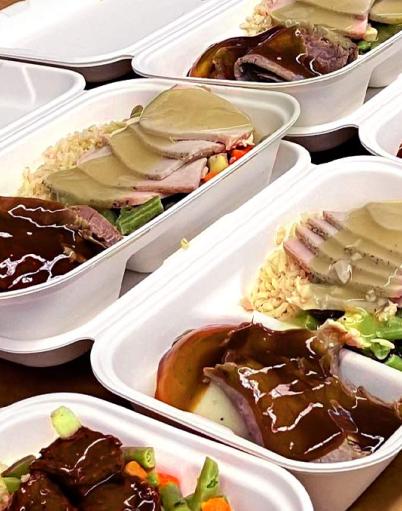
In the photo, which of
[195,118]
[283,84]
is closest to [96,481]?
[195,118]

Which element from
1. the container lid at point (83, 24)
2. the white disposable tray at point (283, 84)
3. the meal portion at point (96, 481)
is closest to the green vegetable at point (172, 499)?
the meal portion at point (96, 481)

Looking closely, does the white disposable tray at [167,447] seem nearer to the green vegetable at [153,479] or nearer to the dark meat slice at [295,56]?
the green vegetable at [153,479]

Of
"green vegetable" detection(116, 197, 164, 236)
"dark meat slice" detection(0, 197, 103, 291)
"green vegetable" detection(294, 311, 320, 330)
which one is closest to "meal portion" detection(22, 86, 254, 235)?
"green vegetable" detection(116, 197, 164, 236)

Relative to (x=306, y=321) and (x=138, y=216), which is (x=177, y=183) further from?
(x=306, y=321)

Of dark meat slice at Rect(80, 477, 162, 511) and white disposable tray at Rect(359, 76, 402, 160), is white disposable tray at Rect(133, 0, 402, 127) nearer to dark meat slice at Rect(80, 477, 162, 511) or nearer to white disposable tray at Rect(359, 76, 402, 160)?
white disposable tray at Rect(359, 76, 402, 160)

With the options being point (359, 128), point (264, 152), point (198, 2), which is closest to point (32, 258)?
point (264, 152)
